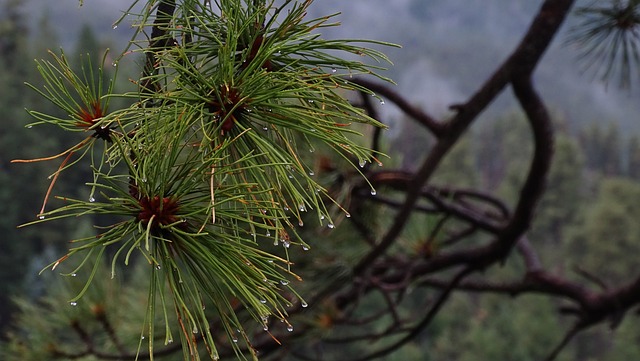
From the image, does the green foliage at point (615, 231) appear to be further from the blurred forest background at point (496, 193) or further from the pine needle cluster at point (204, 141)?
the pine needle cluster at point (204, 141)

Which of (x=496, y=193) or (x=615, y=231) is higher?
(x=615, y=231)

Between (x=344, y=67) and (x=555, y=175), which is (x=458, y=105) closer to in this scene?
(x=344, y=67)

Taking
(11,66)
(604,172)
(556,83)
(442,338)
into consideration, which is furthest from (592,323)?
(556,83)

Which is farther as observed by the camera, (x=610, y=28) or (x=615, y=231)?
(x=615, y=231)

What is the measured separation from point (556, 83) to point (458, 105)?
86455 mm

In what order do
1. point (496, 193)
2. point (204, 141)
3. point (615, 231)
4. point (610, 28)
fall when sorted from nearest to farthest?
point (204, 141)
point (610, 28)
point (615, 231)
point (496, 193)

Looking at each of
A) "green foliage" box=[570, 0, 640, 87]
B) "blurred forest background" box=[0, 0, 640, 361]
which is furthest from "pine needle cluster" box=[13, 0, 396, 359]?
"green foliage" box=[570, 0, 640, 87]

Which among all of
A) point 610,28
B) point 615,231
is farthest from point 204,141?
point 615,231

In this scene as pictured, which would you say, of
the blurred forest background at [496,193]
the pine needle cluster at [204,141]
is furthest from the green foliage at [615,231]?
the pine needle cluster at [204,141]

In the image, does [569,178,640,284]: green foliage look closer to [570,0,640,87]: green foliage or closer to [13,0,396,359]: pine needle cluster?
[570,0,640,87]: green foliage

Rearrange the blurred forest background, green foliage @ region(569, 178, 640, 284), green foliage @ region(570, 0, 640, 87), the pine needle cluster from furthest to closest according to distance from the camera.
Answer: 1. green foliage @ region(569, 178, 640, 284)
2. the blurred forest background
3. green foliage @ region(570, 0, 640, 87)
4. the pine needle cluster

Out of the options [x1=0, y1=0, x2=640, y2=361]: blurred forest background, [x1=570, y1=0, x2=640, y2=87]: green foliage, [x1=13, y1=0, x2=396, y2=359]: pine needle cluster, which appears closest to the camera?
[x1=13, y1=0, x2=396, y2=359]: pine needle cluster

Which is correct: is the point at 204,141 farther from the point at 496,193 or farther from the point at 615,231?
the point at 496,193

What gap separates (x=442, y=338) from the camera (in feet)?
49.5
